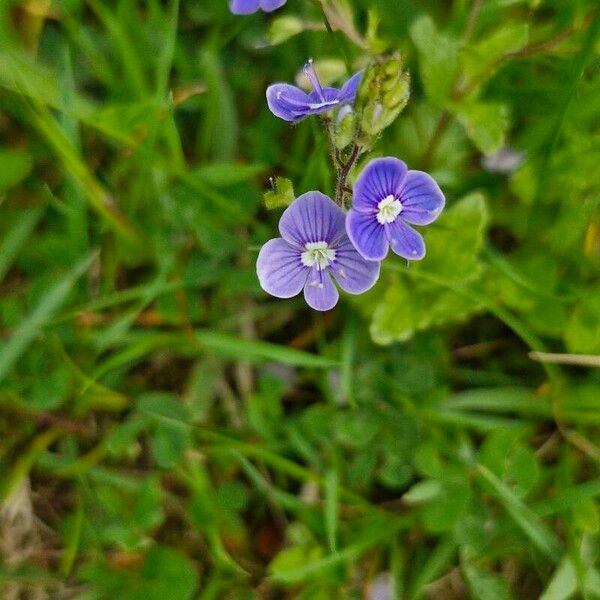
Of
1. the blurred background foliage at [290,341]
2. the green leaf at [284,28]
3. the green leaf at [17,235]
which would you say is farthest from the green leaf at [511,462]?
the green leaf at [17,235]

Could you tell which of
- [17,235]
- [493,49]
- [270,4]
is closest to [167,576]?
[17,235]

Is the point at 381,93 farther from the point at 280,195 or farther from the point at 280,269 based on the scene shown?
the point at 280,269

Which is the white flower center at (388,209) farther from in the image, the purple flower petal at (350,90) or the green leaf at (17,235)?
the green leaf at (17,235)

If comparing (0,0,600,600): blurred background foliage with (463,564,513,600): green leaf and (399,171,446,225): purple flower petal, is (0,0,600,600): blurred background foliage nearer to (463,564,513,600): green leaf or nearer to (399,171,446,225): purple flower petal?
(463,564,513,600): green leaf

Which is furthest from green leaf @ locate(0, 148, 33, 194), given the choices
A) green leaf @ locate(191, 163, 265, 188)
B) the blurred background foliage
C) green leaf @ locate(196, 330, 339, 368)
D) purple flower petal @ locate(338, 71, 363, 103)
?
purple flower petal @ locate(338, 71, 363, 103)

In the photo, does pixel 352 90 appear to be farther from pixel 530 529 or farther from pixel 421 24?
pixel 530 529

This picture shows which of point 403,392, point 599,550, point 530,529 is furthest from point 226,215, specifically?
point 599,550
